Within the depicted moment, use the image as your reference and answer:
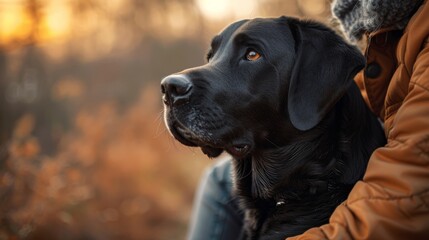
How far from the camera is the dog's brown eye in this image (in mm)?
2532

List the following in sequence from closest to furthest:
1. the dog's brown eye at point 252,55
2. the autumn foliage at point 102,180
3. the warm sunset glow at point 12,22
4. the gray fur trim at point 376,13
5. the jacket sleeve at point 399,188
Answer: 1. the jacket sleeve at point 399,188
2. the gray fur trim at point 376,13
3. the dog's brown eye at point 252,55
4. the autumn foliage at point 102,180
5. the warm sunset glow at point 12,22

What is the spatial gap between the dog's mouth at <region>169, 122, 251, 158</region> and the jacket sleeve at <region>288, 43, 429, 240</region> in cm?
58

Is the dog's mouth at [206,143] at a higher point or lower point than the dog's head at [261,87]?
A: lower

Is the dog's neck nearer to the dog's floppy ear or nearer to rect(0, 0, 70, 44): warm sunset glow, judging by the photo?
the dog's floppy ear

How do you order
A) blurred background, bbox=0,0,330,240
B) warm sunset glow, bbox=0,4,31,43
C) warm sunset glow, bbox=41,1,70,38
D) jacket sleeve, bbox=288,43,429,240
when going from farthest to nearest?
warm sunset glow, bbox=41,1,70,38 → warm sunset glow, bbox=0,4,31,43 → blurred background, bbox=0,0,330,240 → jacket sleeve, bbox=288,43,429,240

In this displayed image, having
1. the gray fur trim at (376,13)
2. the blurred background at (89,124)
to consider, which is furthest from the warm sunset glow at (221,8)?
the gray fur trim at (376,13)

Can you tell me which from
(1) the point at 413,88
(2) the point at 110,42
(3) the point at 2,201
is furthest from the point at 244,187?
(2) the point at 110,42

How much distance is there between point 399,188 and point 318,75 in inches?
28.9

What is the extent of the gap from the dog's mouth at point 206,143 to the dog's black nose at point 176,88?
0.13m

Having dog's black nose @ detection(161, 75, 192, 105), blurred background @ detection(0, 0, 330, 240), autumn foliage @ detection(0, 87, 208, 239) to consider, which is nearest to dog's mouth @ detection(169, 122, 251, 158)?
dog's black nose @ detection(161, 75, 192, 105)

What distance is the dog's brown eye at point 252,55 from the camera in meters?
2.53

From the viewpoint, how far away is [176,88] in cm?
231

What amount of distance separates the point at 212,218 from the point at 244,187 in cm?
44

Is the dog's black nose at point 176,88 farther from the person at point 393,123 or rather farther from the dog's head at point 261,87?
the person at point 393,123
